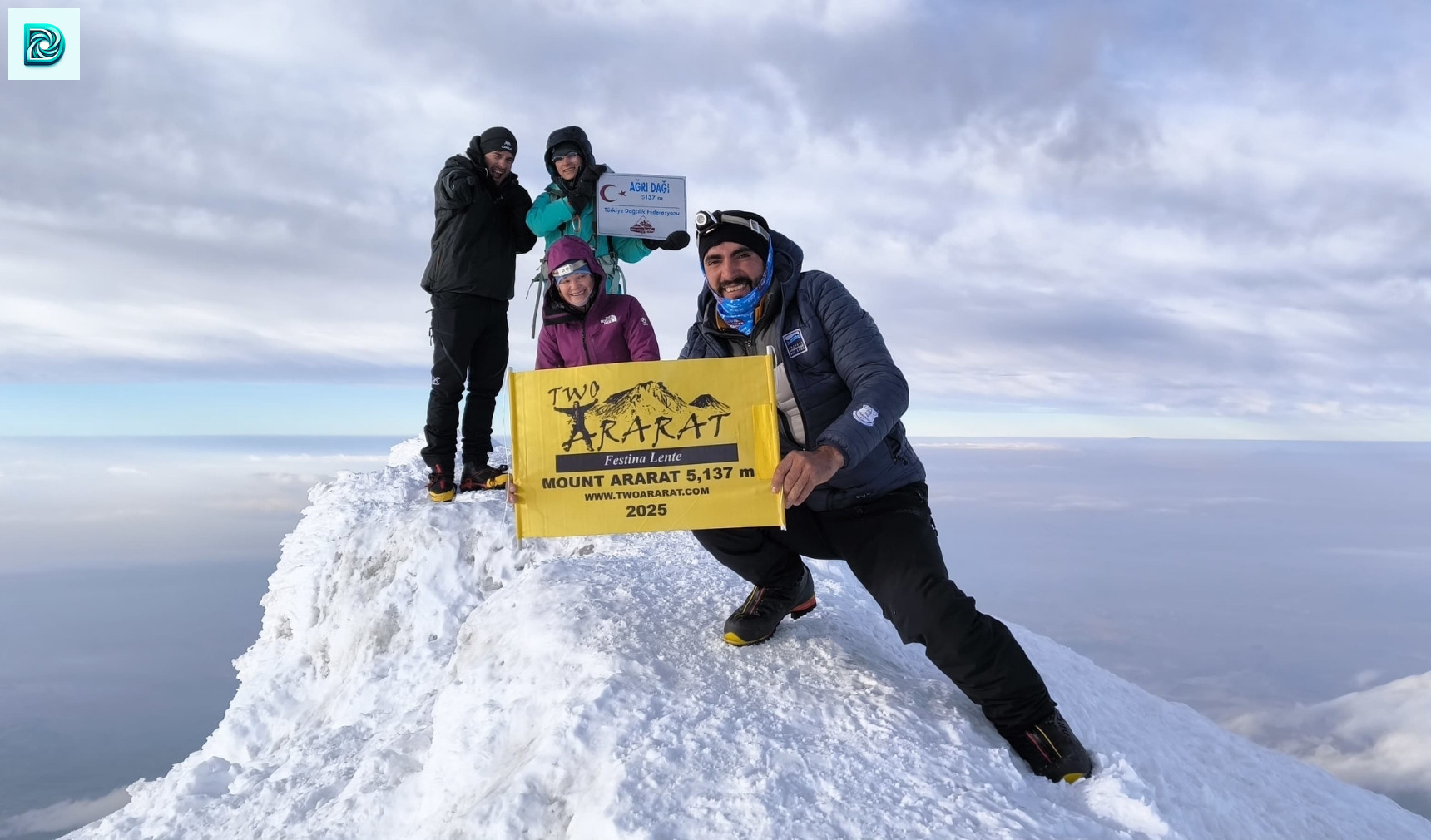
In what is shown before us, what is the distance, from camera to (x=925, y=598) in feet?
11.0

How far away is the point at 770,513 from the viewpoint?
357cm

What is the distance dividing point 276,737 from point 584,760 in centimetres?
547

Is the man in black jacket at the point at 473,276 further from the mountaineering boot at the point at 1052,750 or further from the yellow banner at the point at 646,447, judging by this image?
the mountaineering boot at the point at 1052,750

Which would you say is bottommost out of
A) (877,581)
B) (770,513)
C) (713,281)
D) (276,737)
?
(276,737)

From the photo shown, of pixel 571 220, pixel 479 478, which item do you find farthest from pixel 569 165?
pixel 479 478

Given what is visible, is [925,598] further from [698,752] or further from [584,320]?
[584,320]

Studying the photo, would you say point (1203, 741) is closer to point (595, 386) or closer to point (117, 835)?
point (595, 386)

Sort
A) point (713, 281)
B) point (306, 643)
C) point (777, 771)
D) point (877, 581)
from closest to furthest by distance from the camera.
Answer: point (777, 771) → point (877, 581) → point (713, 281) → point (306, 643)

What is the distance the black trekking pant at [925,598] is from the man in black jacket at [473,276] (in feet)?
14.0

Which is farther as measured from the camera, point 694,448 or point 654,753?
point 694,448

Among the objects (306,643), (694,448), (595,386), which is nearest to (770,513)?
(694,448)

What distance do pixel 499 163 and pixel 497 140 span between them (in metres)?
0.19

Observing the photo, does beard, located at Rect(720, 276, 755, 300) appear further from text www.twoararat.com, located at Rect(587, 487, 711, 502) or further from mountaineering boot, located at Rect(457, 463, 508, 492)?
mountaineering boot, located at Rect(457, 463, 508, 492)

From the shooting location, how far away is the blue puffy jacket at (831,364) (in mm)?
3586
